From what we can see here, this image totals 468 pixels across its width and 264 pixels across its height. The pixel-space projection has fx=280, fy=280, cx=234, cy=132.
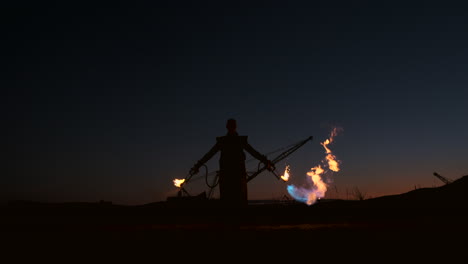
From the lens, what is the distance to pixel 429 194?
1683 cm

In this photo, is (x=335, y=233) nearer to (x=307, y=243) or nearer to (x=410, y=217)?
(x=307, y=243)

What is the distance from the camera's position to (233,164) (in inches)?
579

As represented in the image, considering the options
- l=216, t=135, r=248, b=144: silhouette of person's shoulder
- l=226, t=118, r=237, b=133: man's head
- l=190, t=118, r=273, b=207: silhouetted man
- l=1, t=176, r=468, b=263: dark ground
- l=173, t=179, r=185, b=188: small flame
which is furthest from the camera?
l=173, t=179, r=185, b=188: small flame

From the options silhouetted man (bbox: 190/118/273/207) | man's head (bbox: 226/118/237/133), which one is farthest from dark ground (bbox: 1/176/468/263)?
man's head (bbox: 226/118/237/133)

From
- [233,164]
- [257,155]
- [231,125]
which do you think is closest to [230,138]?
[231,125]

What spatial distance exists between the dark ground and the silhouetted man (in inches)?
141

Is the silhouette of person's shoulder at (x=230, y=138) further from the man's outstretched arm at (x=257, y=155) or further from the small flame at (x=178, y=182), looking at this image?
the small flame at (x=178, y=182)

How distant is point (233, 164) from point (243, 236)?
25.2 feet

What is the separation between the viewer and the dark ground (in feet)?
17.5

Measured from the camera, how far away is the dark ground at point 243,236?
533cm

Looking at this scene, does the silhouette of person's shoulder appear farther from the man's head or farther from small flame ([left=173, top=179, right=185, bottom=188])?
small flame ([left=173, top=179, right=185, bottom=188])

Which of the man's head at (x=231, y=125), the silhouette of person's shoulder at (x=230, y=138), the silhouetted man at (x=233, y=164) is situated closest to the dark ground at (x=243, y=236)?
the silhouetted man at (x=233, y=164)

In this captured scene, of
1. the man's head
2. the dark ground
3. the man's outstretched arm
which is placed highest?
the man's head

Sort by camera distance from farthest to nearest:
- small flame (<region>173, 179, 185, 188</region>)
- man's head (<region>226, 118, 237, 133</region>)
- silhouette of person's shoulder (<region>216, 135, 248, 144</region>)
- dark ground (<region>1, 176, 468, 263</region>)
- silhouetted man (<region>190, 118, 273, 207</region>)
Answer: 1. small flame (<region>173, 179, 185, 188</region>)
2. man's head (<region>226, 118, 237, 133</region>)
3. silhouette of person's shoulder (<region>216, 135, 248, 144</region>)
4. silhouetted man (<region>190, 118, 273, 207</region>)
5. dark ground (<region>1, 176, 468, 263</region>)
